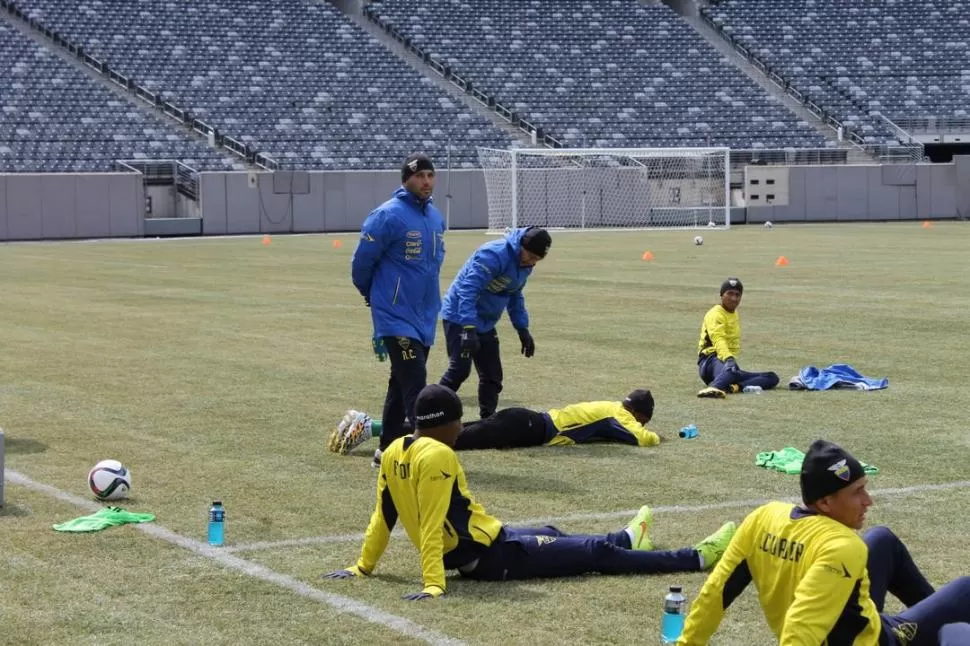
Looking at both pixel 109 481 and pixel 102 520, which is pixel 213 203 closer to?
pixel 109 481

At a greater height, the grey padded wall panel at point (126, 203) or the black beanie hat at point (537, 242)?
the grey padded wall panel at point (126, 203)

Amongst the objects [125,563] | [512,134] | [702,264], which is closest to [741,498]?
[125,563]

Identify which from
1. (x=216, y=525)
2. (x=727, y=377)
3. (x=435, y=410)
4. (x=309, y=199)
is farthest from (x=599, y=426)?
(x=309, y=199)

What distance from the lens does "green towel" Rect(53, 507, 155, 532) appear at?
8609 mm

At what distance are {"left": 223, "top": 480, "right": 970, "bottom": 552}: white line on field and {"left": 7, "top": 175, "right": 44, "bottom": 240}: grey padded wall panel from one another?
44131 millimetres

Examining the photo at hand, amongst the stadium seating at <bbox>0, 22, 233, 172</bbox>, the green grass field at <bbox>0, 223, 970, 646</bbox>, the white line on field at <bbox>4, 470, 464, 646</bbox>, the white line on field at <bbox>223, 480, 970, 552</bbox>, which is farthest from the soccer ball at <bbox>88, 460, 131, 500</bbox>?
the stadium seating at <bbox>0, 22, 233, 172</bbox>

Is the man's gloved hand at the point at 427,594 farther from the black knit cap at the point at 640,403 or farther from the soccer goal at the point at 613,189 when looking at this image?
the soccer goal at the point at 613,189

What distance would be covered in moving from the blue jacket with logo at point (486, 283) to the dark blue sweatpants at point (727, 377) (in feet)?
9.26

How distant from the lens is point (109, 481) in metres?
9.35

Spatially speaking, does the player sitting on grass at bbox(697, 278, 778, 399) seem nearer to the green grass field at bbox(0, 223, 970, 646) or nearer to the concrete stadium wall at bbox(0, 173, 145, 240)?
the green grass field at bbox(0, 223, 970, 646)

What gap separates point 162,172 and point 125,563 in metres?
46.7

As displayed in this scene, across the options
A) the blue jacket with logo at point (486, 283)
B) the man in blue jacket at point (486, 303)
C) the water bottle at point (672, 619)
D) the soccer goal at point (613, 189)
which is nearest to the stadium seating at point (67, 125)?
the soccer goal at point (613, 189)

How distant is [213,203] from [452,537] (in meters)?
47.1

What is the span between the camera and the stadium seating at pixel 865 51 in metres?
64.4
